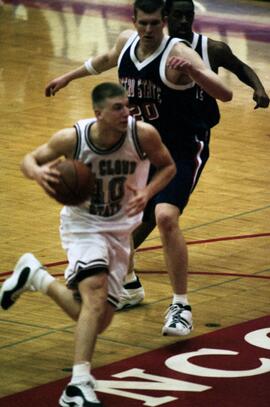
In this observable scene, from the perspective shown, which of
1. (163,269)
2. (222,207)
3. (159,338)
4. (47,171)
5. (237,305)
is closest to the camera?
(47,171)

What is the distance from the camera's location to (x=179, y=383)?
7387 mm

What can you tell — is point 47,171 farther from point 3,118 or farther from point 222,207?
point 3,118

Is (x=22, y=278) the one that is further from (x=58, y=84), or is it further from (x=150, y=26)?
(x=58, y=84)

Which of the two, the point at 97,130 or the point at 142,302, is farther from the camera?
the point at 142,302

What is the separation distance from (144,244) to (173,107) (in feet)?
6.98

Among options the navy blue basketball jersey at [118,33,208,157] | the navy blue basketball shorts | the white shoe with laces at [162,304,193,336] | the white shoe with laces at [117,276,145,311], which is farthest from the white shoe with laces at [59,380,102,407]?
the navy blue basketball jersey at [118,33,208,157]

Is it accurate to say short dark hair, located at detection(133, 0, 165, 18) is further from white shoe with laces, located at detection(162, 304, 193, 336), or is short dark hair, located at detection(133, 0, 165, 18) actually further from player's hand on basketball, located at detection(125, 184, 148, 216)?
white shoe with laces, located at detection(162, 304, 193, 336)

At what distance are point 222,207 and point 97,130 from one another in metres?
4.28

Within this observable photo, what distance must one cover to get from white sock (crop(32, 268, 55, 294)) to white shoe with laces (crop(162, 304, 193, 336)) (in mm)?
1000

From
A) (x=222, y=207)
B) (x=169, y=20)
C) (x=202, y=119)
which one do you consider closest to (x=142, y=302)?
(x=202, y=119)

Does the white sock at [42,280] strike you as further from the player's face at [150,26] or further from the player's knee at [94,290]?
the player's face at [150,26]

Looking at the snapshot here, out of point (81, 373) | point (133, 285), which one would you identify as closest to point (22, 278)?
point (81, 373)

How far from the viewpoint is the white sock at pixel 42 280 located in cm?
750

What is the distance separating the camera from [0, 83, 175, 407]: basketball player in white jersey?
23.6 ft
